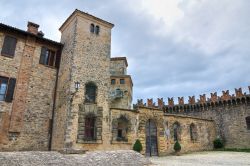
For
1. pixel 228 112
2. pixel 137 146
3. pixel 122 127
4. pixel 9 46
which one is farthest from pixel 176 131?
pixel 9 46

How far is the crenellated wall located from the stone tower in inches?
709

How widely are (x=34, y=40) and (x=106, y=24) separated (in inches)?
263

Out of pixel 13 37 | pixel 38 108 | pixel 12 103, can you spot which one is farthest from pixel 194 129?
pixel 13 37

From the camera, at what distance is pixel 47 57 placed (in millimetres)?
18359

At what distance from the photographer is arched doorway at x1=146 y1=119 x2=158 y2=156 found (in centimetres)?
1995

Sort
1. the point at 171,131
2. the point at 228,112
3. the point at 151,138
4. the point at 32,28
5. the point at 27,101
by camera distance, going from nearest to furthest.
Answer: the point at 27,101, the point at 32,28, the point at 151,138, the point at 171,131, the point at 228,112

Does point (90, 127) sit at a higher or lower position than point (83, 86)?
lower

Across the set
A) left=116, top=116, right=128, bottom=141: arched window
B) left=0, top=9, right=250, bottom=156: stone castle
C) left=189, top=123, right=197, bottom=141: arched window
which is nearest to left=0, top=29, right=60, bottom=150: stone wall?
left=0, top=9, right=250, bottom=156: stone castle

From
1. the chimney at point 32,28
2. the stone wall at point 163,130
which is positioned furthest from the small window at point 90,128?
the chimney at point 32,28

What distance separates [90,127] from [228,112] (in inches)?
796

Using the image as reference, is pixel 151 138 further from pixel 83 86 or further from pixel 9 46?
pixel 9 46

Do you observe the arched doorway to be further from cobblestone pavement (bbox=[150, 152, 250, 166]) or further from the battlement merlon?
the battlement merlon

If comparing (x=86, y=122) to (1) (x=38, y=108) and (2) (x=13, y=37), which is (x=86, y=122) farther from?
(2) (x=13, y=37)

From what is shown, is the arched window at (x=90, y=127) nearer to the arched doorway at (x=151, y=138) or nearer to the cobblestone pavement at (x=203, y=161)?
the cobblestone pavement at (x=203, y=161)
